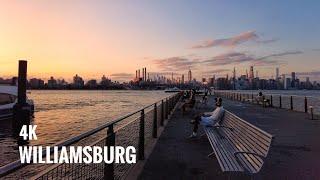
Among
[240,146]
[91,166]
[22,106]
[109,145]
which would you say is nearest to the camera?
[109,145]

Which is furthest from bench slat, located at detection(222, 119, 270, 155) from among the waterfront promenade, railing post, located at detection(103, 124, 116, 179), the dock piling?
the dock piling

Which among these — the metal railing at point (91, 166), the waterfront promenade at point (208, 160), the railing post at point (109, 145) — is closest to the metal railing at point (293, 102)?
the waterfront promenade at point (208, 160)

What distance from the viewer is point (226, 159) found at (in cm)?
795

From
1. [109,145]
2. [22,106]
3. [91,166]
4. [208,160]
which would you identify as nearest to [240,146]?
[208,160]

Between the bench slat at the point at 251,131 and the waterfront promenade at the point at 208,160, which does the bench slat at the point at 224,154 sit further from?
the bench slat at the point at 251,131

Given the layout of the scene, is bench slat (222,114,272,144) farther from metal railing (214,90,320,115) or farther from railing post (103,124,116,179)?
metal railing (214,90,320,115)

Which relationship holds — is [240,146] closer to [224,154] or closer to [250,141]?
[224,154]

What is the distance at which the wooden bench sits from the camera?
279 inches

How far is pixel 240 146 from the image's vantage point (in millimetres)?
8891

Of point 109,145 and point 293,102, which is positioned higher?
point 109,145

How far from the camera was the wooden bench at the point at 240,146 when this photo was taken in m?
7.10

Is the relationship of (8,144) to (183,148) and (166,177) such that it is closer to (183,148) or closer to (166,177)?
(183,148)

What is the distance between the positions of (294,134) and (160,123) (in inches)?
224

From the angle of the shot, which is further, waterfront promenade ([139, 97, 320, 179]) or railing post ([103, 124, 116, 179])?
waterfront promenade ([139, 97, 320, 179])
